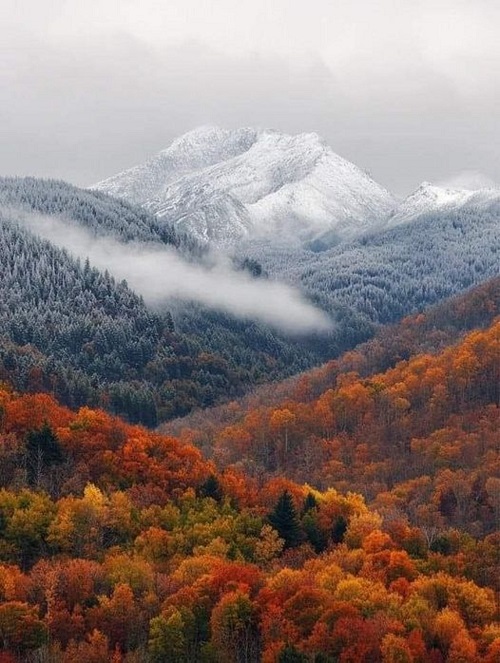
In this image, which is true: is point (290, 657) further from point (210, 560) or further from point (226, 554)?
point (226, 554)

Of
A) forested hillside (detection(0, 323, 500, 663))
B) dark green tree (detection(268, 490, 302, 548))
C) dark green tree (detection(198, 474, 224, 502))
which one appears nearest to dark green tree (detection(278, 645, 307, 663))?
forested hillside (detection(0, 323, 500, 663))

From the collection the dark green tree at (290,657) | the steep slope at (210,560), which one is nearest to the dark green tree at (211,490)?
the steep slope at (210,560)

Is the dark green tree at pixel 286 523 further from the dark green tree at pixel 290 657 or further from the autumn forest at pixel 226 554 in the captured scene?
the dark green tree at pixel 290 657

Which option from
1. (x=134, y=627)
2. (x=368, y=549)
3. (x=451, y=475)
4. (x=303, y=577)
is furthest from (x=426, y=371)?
(x=134, y=627)

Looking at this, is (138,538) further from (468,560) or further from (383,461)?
(383,461)

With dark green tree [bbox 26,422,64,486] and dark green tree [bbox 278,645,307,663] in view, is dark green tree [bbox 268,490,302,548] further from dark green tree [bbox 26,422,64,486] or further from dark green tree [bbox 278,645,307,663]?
dark green tree [bbox 278,645,307,663]

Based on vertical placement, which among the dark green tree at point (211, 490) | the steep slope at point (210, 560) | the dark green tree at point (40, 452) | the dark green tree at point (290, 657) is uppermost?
the dark green tree at point (40, 452)

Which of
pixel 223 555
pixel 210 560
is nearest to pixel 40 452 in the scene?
pixel 223 555

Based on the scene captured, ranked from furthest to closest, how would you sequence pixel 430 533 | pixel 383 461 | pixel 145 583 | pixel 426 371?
pixel 426 371, pixel 383 461, pixel 430 533, pixel 145 583
